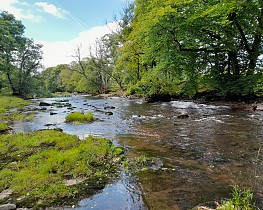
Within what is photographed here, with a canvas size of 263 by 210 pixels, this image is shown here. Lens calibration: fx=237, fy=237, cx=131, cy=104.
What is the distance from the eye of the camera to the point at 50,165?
6691 mm

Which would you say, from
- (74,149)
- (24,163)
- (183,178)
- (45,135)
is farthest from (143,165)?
(45,135)

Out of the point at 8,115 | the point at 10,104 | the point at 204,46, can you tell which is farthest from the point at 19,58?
the point at 204,46

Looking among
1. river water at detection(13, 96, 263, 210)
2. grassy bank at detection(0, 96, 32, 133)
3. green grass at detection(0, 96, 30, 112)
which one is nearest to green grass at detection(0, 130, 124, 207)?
river water at detection(13, 96, 263, 210)

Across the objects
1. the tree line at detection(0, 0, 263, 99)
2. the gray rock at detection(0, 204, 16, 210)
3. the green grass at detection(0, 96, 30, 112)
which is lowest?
the green grass at detection(0, 96, 30, 112)

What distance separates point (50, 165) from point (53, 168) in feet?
0.62

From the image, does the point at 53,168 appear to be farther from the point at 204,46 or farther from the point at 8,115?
the point at 204,46

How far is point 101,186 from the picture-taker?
554 cm

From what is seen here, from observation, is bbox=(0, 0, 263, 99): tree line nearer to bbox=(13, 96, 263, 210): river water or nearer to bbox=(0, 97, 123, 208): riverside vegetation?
bbox=(13, 96, 263, 210): river water

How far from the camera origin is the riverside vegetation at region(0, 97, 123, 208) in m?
5.15

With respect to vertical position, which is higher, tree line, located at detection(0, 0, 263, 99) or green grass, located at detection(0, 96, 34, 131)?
tree line, located at detection(0, 0, 263, 99)

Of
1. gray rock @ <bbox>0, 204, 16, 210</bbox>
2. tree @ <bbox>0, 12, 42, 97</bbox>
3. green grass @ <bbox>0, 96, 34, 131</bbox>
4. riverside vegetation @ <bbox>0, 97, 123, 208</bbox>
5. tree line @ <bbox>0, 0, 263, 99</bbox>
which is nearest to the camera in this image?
gray rock @ <bbox>0, 204, 16, 210</bbox>

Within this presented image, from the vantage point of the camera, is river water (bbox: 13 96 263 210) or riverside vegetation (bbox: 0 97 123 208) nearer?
river water (bbox: 13 96 263 210)

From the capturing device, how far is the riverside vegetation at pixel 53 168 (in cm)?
515

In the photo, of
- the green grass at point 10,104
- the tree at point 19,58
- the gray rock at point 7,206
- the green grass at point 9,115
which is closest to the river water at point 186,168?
the gray rock at point 7,206
